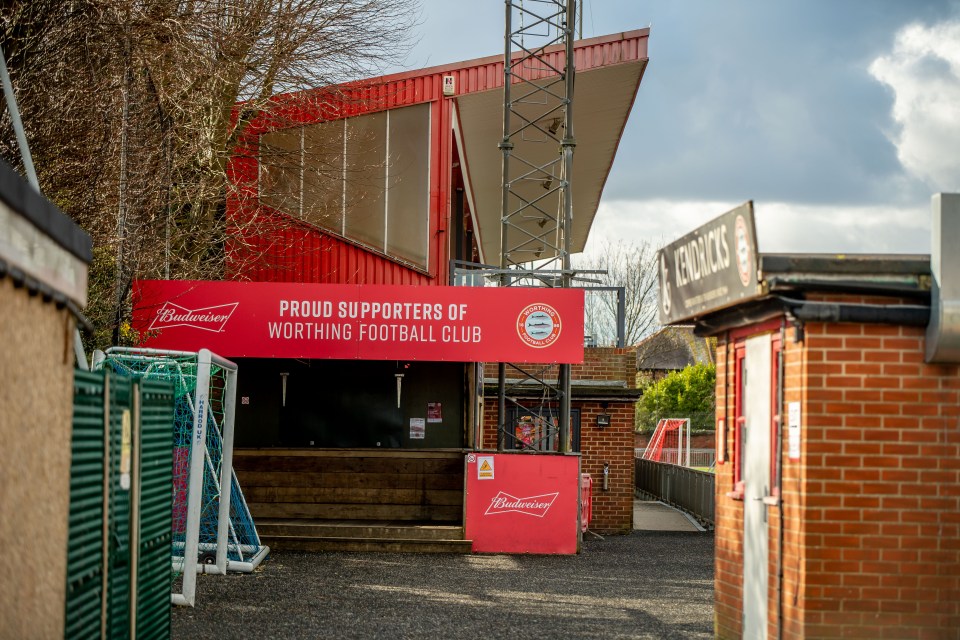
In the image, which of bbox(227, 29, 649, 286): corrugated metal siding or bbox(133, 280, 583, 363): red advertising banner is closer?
bbox(133, 280, 583, 363): red advertising banner

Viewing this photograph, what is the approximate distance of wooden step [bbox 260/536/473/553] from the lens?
17547mm

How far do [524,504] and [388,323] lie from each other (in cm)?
324

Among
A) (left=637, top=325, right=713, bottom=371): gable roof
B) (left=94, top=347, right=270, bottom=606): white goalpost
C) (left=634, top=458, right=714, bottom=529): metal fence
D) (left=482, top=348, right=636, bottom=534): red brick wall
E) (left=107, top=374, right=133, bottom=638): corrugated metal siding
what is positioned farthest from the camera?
(left=637, top=325, right=713, bottom=371): gable roof

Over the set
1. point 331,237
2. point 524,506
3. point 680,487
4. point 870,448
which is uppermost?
point 331,237

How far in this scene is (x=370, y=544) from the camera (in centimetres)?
1758

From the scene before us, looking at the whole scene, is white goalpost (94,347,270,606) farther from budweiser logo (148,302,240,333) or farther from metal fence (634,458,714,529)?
metal fence (634,458,714,529)

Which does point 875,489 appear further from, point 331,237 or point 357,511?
point 331,237

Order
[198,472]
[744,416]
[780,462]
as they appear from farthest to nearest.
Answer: [198,472], [744,416], [780,462]

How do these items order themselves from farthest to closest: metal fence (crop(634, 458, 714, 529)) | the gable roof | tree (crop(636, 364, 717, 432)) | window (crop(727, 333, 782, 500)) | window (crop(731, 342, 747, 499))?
the gable roof < tree (crop(636, 364, 717, 432)) < metal fence (crop(634, 458, 714, 529)) < window (crop(731, 342, 747, 499)) < window (crop(727, 333, 782, 500))

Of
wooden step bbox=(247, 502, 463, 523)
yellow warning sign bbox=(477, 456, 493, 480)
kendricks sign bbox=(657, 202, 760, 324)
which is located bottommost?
wooden step bbox=(247, 502, 463, 523)

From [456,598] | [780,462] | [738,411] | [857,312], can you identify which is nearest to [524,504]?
[456,598]

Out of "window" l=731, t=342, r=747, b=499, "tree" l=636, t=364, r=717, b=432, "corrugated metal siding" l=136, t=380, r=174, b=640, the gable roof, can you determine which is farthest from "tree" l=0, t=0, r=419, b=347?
the gable roof

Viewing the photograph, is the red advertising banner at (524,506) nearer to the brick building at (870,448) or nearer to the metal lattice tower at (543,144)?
the metal lattice tower at (543,144)

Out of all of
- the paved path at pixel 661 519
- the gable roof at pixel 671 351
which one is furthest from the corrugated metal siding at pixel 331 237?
the gable roof at pixel 671 351
